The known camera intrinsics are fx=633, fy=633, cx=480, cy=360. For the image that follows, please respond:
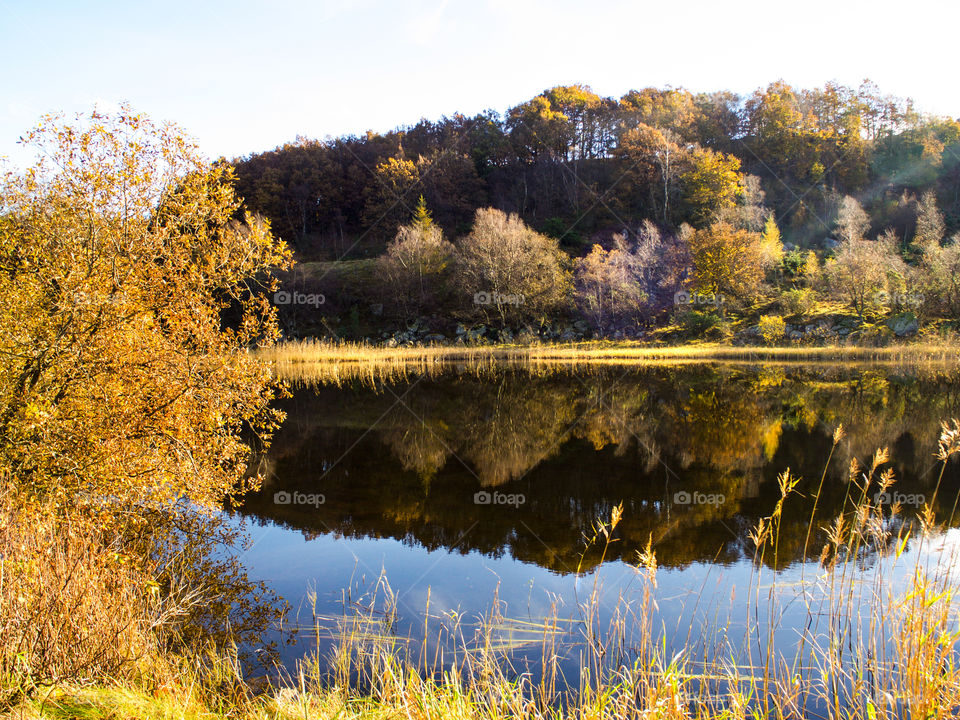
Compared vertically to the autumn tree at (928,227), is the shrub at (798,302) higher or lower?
lower

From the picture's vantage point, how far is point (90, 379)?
7570 mm

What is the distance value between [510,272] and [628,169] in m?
25.3

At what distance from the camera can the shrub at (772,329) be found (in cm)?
3797

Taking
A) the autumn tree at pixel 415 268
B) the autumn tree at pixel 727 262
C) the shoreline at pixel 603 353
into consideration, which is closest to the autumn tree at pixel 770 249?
the autumn tree at pixel 727 262

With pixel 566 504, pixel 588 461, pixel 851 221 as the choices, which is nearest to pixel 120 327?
pixel 566 504

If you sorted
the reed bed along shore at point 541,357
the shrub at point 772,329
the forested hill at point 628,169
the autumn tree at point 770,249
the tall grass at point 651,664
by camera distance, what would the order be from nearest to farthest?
the tall grass at point 651,664 < the reed bed along shore at point 541,357 < the shrub at point 772,329 < the autumn tree at point 770,249 < the forested hill at point 628,169

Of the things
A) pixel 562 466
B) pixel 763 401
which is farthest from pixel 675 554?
pixel 763 401

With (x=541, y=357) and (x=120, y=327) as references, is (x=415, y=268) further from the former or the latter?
(x=120, y=327)

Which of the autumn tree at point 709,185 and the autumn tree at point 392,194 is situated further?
the autumn tree at point 392,194

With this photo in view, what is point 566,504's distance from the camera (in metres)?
9.93

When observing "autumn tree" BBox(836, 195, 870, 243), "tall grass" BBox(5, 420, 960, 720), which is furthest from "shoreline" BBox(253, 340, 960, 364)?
"tall grass" BBox(5, 420, 960, 720)

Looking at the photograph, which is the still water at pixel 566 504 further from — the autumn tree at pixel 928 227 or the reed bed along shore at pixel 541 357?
the autumn tree at pixel 928 227

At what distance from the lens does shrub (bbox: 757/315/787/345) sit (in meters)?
38.0

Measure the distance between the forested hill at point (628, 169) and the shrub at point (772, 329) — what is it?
1781 cm
